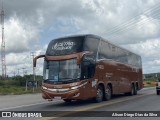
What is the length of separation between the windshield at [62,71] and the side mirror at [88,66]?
0.38 meters

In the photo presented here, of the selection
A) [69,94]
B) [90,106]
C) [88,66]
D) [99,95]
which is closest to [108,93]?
[99,95]

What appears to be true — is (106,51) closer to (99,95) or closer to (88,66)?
(99,95)

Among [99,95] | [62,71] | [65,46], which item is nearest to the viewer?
[62,71]

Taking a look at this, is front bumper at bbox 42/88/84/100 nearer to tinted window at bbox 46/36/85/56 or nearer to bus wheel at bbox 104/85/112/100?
tinted window at bbox 46/36/85/56

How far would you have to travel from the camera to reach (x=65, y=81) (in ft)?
56.7

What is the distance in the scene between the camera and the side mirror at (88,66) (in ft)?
57.7

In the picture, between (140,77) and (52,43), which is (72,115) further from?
(140,77)

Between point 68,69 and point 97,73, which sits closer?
point 68,69

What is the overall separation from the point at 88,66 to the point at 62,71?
1366 millimetres

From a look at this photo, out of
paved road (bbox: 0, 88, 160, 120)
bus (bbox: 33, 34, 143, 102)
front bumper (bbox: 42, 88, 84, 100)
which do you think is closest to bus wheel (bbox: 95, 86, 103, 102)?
bus (bbox: 33, 34, 143, 102)

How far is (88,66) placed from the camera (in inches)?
704

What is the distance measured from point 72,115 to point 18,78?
187 feet

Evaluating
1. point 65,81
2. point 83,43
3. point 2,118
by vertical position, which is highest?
point 83,43

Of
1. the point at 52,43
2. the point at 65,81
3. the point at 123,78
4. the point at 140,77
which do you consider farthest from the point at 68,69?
the point at 140,77
